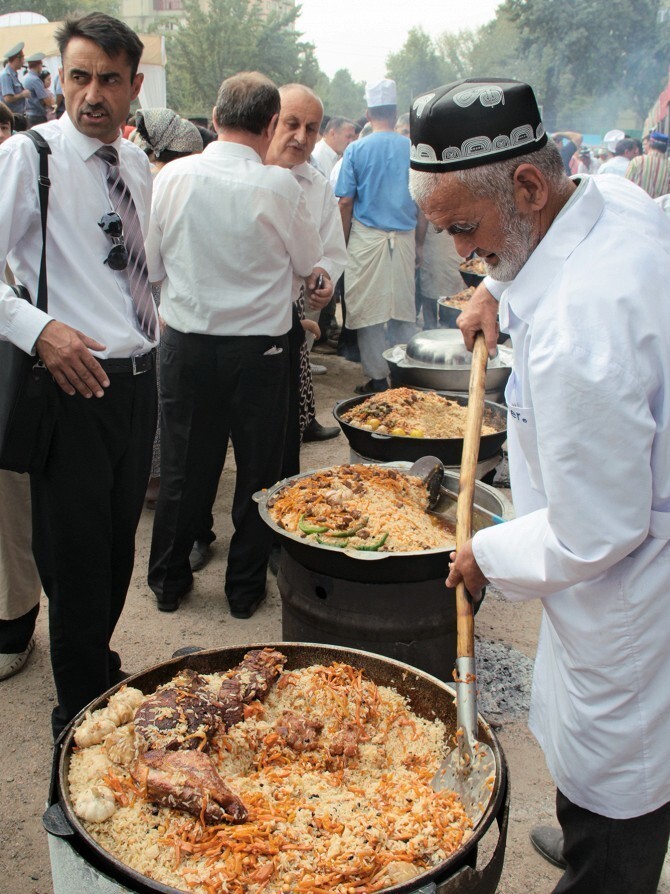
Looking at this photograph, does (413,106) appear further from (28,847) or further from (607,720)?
(28,847)

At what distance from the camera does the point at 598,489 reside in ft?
5.68

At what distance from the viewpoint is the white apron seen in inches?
325

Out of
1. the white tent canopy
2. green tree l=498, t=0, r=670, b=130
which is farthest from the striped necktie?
green tree l=498, t=0, r=670, b=130

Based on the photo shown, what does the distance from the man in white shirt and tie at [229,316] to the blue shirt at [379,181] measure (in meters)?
3.94

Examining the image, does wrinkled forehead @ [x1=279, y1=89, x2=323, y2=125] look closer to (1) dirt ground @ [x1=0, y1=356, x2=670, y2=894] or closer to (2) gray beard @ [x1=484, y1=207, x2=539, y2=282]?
(1) dirt ground @ [x1=0, y1=356, x2=670, y2=894]

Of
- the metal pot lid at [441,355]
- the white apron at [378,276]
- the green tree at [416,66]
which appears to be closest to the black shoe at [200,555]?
the metal pot lid at [441,355]

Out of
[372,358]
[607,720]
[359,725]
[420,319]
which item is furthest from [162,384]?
[420,319]

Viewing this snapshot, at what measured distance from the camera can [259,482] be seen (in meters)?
4.51

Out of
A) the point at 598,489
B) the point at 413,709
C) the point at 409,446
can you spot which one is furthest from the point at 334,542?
the point at 598,489

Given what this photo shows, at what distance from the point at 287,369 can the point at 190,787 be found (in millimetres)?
2965

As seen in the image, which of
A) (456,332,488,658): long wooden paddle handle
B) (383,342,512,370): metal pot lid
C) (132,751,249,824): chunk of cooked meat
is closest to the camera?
(132,751,249,824): chunk of cooked meat

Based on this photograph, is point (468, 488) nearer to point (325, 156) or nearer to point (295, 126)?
point (295, 126)

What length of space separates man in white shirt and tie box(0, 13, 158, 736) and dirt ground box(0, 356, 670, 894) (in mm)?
393

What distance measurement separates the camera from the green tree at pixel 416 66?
78938 mm
